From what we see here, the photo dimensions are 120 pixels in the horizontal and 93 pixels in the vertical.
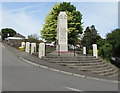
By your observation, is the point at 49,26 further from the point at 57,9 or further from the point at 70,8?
the point at 70,8

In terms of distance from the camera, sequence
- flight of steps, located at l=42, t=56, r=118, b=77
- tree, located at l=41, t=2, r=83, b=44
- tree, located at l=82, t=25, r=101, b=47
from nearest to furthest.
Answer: flight of steps, located at l=42, t=56, r=118, b=77
tree, located at l=41, t=2, r=83, b=44
tree, located at l=82, t=25, r=101, b=47

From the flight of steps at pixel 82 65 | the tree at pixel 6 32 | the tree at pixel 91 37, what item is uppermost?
the tree at pixel 6 32

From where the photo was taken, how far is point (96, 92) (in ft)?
21.4

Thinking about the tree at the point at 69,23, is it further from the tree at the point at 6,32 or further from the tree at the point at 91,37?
the tree at the point at 6,32

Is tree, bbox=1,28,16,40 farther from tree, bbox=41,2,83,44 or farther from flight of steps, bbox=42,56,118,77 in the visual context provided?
flight of steps, bbox=42,56,118,77

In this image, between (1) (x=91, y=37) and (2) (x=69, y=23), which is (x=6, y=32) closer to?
(1) (x=91, y=37)

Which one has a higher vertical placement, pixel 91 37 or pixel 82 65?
pixel 91 37

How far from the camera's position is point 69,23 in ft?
103

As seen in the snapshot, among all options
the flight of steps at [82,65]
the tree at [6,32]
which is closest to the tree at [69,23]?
the flight of steps at [82,65]

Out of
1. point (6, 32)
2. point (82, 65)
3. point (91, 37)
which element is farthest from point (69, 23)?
point (6, 32)

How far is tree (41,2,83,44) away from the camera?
1244 inches

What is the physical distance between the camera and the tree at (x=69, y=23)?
104 feet

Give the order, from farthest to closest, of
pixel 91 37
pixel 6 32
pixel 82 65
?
pixel 6 32, pixel 91 37, pixel 82 65

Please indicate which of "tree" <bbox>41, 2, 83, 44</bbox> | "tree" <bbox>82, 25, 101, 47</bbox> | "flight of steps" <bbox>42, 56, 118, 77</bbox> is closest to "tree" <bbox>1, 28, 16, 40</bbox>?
"tree" <bbox>82, 25, 101, 47</bbox>
